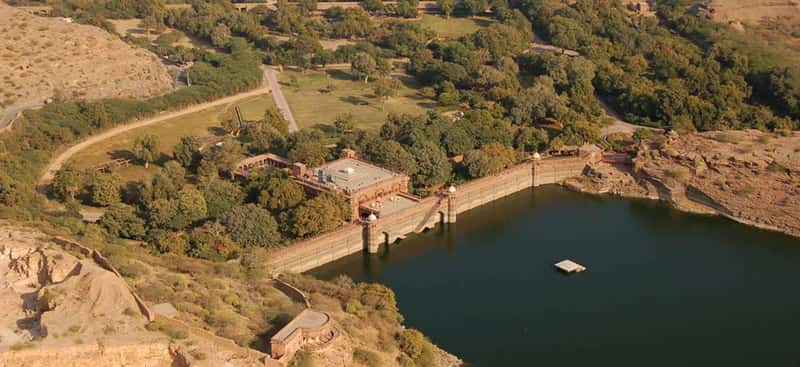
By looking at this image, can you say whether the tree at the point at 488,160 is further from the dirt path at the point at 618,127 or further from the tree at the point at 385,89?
the tree at the point at 385,89

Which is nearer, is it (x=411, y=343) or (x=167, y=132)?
(x=411, y=343)

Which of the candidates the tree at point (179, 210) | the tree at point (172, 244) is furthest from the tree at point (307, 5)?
the tree at point (172, 244)

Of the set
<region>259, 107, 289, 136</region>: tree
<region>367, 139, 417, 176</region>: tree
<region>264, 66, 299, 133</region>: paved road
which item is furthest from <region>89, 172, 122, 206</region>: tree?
<region>264, 66, 299, 133</region>: paved road

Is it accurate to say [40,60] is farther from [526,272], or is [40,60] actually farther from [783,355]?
[783,355]

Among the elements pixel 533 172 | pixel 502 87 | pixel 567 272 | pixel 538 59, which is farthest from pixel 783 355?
pixel 538 59

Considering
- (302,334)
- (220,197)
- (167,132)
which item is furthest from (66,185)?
(302,334)

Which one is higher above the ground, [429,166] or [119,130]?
[429,166]

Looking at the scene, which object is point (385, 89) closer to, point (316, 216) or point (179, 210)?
point (316, 216)
